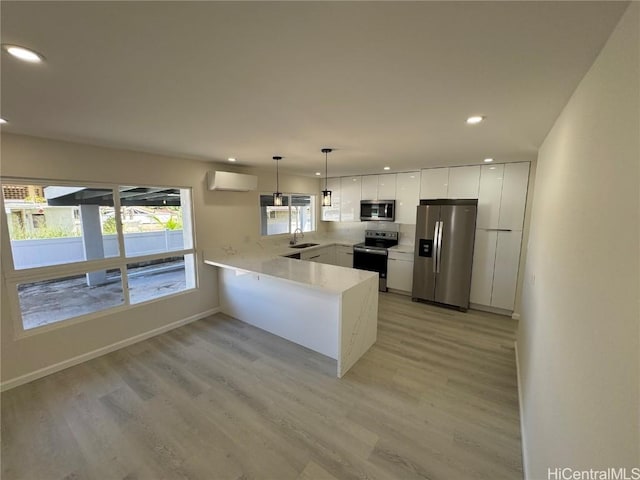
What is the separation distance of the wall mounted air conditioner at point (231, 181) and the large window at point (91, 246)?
370 millimetres

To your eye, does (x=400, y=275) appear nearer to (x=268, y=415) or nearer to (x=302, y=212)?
(x=302, y=212)

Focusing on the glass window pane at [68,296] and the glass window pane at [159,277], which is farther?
the glass window pane at [159,277]

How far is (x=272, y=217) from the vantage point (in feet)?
16.6

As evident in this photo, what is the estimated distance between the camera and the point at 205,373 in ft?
8.75

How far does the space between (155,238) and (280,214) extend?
232 cm

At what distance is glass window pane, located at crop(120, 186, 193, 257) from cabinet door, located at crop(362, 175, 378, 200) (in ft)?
10.9

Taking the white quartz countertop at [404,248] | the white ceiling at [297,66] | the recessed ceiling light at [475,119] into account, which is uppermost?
the recessed ceiling light at [475,119]

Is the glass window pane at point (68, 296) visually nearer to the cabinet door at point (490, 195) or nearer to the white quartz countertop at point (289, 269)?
the white quartz countertop at point (289, 269)

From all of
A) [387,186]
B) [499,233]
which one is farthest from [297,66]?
[387,186]

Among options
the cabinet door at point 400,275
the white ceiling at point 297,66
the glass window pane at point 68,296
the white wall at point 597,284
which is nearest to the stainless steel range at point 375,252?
the cabinet door at point 400,275

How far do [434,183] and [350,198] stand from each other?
1.77 metres

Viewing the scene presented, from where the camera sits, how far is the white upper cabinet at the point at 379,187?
5070 millimetres

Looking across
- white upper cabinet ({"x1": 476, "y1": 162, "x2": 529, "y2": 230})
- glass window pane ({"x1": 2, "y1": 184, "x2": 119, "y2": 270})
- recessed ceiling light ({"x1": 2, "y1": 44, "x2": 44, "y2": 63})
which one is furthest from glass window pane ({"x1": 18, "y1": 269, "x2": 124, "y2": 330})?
white upper cabinet ({"x1": 476, "y1": 162, "x2": 529, "y2": 230})

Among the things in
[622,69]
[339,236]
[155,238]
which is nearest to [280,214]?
[339,236]
